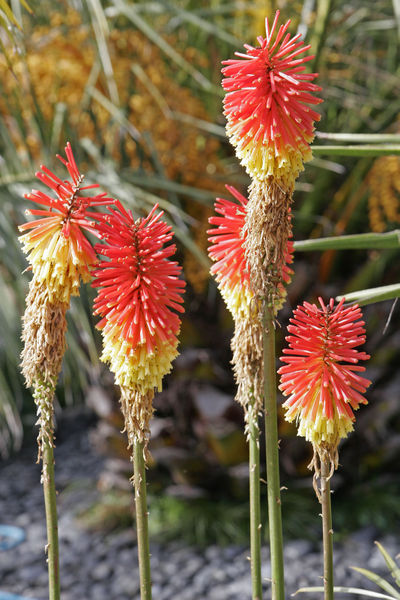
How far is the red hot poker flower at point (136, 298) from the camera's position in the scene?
0.50 m

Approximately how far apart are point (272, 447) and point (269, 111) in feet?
0.79

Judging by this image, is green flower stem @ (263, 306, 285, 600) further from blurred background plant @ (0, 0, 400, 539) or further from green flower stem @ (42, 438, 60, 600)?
blurred background plant @ (0, 0, 400, 539)

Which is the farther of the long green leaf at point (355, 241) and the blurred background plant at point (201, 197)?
the blurred background plant at point (201, 197)

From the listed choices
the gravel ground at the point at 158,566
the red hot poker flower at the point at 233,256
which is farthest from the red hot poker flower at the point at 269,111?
the gravel ground at the point at 158,566

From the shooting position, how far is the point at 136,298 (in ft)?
1.64

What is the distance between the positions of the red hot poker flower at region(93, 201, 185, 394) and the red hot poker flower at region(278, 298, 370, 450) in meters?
0.10

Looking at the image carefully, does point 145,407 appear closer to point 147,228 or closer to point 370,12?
point 147,228

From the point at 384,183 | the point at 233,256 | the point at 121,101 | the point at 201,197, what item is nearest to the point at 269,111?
the point at 233,256

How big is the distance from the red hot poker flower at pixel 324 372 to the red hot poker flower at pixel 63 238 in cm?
16

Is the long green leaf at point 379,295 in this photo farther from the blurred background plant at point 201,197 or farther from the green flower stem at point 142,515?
the blurred background plant at point 201,197

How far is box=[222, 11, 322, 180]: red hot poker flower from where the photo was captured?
0.47 m

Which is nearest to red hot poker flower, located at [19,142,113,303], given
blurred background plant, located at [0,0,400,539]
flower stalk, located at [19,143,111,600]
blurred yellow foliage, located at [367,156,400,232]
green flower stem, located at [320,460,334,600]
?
flower stalk, located at [19,143,111,600]

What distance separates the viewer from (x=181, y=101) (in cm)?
176

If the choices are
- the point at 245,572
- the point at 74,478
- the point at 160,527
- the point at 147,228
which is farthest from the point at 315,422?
the point at 74,478
